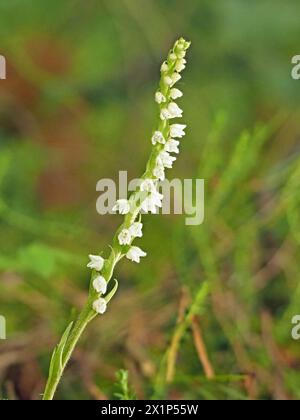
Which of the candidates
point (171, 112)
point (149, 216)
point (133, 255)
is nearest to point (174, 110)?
point (171, 112)

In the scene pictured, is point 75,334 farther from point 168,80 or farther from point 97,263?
point 168,80

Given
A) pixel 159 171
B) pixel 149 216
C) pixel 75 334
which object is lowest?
pixel 75 334

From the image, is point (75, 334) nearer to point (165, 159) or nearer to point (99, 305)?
point (99, 305)

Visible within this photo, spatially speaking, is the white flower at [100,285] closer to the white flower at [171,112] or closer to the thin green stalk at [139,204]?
the thin green stalk at [139,204]

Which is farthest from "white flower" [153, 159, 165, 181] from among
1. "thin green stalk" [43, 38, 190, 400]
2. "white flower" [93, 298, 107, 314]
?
"white flower" [93, 298, 107, 314]

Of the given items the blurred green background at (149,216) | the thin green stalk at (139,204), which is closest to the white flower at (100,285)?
the thin green stalk at (139,204)

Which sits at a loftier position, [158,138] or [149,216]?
[149,216]

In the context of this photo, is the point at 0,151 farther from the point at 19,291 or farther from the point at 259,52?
the point at 259,52

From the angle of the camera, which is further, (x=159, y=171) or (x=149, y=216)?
(x=149, y=216)
